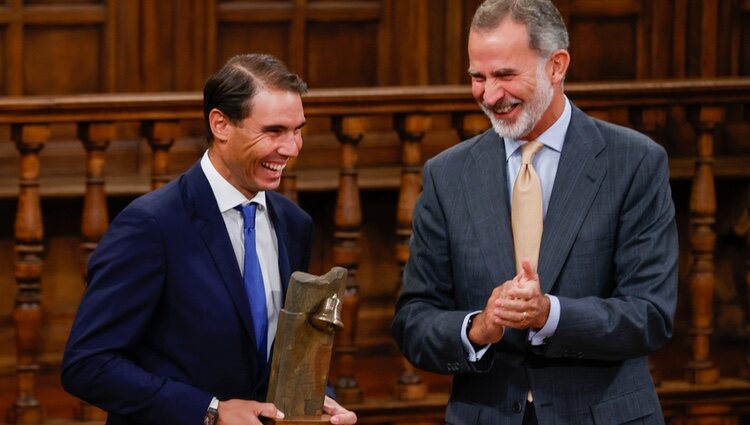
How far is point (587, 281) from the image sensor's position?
334 centimetres

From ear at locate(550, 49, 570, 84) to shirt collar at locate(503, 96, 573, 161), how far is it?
0.09 meters

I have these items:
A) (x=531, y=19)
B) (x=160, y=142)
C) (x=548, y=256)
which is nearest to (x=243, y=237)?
(x=548, y=256)

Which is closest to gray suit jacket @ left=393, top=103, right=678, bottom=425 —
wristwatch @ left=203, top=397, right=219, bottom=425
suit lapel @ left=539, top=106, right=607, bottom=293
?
suit lapel @ left=539, top=106, right=607, bottom=293

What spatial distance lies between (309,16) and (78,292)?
1.48 metres

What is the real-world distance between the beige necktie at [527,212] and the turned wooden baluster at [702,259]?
2052 millimetres

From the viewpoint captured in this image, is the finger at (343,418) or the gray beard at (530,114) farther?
the gray beard at (530,114)

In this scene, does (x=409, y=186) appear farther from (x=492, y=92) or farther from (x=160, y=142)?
(x=492, y=92)

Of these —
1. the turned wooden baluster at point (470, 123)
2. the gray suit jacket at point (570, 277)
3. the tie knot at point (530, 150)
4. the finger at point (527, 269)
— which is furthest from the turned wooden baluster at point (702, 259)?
the finger at point (527, 269)

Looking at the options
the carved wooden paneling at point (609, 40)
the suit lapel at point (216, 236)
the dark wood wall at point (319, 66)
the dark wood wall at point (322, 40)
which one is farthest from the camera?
the carved wooden paneling at point (609, 40)

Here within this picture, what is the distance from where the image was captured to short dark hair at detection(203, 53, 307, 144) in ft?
10.5

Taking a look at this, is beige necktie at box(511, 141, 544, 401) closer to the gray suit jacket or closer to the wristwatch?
the gray suit jacket

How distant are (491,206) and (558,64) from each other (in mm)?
346

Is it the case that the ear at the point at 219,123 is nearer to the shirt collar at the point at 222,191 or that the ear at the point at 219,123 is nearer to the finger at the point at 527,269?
the shirt collar at the point at 222,191

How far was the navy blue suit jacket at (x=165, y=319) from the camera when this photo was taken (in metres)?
3.12
